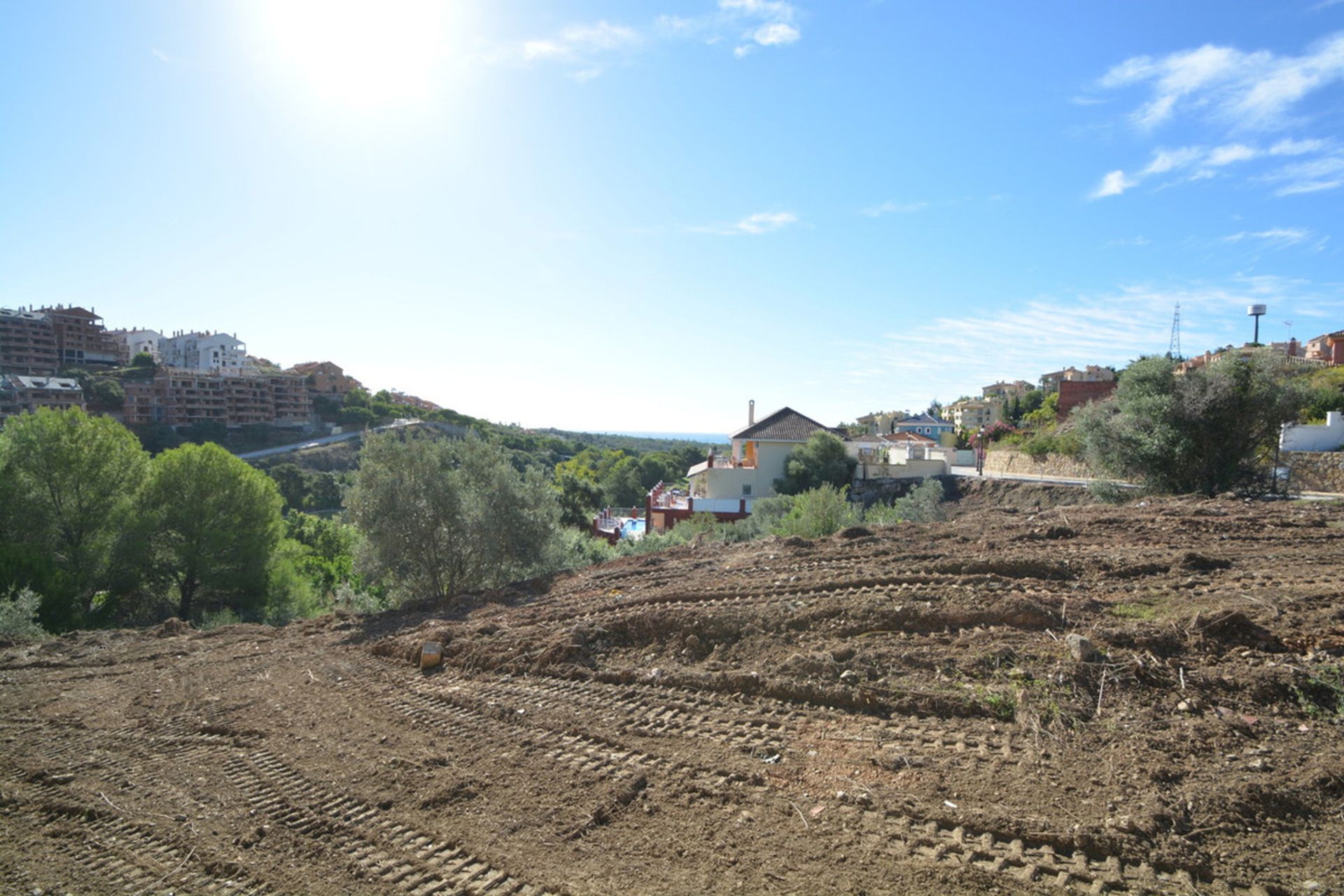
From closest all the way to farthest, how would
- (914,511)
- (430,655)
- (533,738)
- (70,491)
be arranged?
(533,738) < (430,655) < (70,491) < (914,511)

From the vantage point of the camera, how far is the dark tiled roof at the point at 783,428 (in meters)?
34.0

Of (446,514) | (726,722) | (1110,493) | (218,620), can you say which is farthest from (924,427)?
(726,722)

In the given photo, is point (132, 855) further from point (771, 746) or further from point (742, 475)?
point (742, 475)

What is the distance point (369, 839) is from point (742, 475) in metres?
29.7

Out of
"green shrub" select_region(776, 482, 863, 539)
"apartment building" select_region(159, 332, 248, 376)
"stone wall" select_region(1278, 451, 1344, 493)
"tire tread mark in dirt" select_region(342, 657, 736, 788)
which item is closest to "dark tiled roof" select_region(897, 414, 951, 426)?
"stone wall" select_region(1278, 451, 1344, 493)

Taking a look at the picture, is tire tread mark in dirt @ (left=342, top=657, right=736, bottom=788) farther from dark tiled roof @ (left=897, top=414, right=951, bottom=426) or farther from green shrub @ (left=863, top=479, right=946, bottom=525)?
dark tiled roof @ (left=897, top=414, right=951, bottom=426)

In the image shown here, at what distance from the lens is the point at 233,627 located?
1089 centimetres

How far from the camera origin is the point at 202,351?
312 feet

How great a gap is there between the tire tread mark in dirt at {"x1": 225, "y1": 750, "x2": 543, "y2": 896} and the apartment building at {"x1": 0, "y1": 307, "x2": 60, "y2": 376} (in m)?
94.0

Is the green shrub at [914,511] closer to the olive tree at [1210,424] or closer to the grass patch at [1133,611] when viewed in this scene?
the olive tree at [1210,424]

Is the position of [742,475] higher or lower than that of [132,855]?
higher

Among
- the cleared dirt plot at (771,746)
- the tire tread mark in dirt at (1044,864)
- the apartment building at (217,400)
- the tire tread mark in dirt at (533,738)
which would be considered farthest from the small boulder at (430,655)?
the apartment building at (217,400)

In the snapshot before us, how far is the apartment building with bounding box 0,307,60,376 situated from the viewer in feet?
237

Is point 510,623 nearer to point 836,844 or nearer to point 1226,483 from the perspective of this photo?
point 836,844
